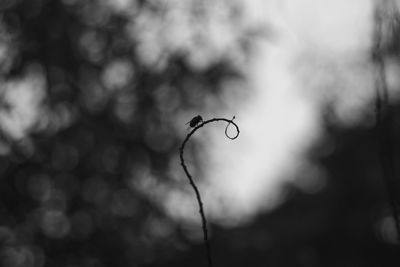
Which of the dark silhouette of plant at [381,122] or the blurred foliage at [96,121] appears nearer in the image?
the dark silhouette of plant at [381,122]

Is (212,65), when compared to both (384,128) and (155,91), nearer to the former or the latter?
(155,91)

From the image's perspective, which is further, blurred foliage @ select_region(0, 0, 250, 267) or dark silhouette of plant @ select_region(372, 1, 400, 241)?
A: blurred foliage @ select_region(0, 0, 250, 267)

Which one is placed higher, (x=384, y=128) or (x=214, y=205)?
(x=214, y=205)

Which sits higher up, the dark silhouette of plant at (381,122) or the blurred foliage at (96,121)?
the blurred foliage at (96,121)

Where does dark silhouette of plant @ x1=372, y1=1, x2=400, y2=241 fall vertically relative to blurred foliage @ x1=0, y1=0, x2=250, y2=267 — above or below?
below

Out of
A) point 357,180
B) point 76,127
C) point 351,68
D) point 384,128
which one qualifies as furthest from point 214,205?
point 357,180

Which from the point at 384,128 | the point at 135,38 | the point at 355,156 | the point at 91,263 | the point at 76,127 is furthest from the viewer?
the point at 355,156

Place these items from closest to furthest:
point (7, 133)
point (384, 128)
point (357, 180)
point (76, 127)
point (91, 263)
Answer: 1. point (384, 128)
2. point (7, 133)
3. point (91, 263)
4. point (76, 127)
5. point (357, 180)

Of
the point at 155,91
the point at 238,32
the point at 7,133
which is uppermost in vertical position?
the point at 238,32

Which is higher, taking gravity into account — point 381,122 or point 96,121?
point 96,121

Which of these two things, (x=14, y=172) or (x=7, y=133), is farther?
(x=14, y=172)

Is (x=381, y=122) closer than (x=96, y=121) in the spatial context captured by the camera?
Yes
